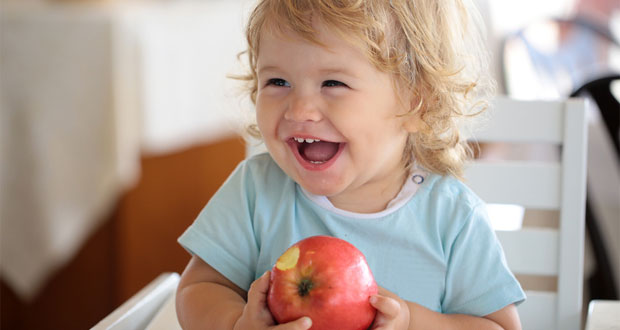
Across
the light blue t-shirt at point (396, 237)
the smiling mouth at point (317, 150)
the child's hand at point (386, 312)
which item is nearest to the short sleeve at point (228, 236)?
the light blue t-shirt at point (396, 237)

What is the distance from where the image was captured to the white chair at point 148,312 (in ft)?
2.48

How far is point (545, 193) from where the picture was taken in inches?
40.3

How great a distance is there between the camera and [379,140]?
77 cm

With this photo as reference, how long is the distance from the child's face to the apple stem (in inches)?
5.6

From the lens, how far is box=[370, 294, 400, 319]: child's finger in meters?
0.63

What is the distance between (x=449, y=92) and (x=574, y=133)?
10.8 inches

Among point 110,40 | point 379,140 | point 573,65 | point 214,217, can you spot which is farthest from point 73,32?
point 573,65

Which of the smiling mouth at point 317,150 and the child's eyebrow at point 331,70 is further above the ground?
the child's eyebrow at point 331,70

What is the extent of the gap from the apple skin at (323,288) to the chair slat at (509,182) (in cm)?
45

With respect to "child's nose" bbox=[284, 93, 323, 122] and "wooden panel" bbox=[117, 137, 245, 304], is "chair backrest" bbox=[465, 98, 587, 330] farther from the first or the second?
"wooden panel" bbox=[117, 137, 245, 304]

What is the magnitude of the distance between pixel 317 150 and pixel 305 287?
0.19 metres

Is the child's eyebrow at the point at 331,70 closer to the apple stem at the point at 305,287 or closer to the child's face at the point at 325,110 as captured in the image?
the child's face at the point at 325,110

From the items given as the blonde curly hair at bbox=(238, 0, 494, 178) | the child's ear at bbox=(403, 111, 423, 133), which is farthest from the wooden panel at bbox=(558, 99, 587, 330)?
the child's ear at bbox=(403, 111, 423, 133)

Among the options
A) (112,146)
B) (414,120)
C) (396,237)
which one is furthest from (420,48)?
(112,146)
